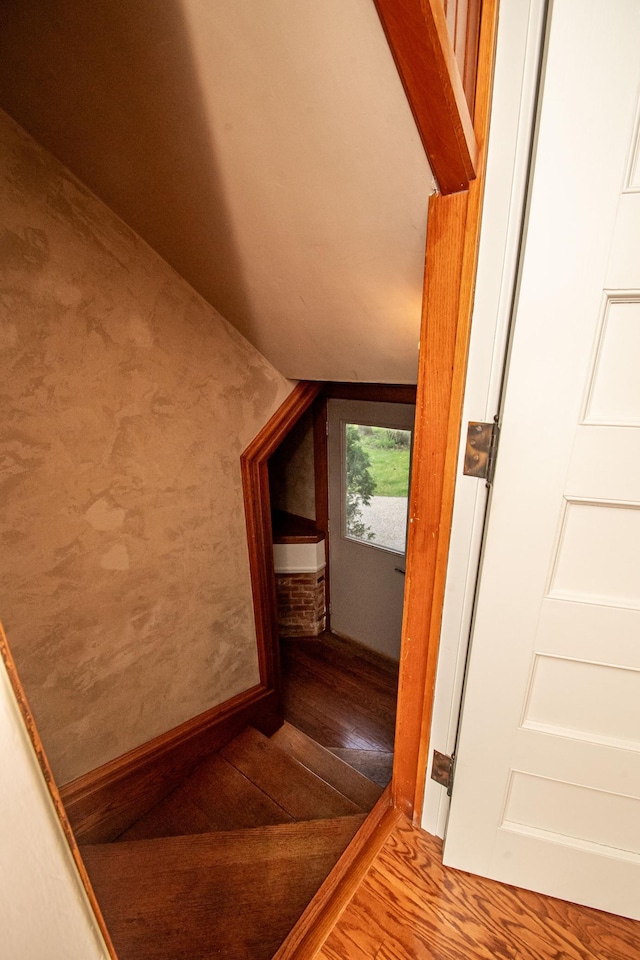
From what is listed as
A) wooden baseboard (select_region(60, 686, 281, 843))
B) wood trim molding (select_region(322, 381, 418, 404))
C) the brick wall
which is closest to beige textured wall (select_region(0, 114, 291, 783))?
wooden baseboard (select_region(60, 686, 281, 843))

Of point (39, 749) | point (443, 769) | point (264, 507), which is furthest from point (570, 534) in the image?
point (264, 507)

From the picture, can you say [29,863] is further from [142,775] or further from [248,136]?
[142,775]

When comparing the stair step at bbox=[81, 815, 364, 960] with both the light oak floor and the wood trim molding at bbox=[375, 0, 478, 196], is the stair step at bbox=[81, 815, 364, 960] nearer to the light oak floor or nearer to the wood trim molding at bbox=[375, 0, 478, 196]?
the light oak floor

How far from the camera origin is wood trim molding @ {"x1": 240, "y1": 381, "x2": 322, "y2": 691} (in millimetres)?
2242

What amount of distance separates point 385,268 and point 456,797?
1.47m

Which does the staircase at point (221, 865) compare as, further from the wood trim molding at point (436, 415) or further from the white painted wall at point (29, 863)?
the white painted wall at point (29, 863)

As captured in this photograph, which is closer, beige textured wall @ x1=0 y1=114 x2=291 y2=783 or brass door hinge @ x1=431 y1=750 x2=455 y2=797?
brass door hinge @ x1=431 y1=750 x2=455 y2=797

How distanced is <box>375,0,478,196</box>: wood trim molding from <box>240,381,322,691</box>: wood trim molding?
1477mm

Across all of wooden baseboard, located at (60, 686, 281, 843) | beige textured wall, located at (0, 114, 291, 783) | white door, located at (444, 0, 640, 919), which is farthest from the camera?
wooden baseboard, located at (60, 686, 281, 843)

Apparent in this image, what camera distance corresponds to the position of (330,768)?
246 cm

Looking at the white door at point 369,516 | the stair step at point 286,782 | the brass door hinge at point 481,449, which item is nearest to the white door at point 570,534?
the brass door hinge at point 481,449

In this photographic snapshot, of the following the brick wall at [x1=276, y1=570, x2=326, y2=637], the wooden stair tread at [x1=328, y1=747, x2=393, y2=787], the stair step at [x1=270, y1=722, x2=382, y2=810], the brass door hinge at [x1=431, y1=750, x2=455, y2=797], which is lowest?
the wooden stair tread at [x1=328, y1=747, x2=393, y2=787]

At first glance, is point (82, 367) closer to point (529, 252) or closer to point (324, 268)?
point (324, 268)

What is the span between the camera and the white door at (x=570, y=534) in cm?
73
